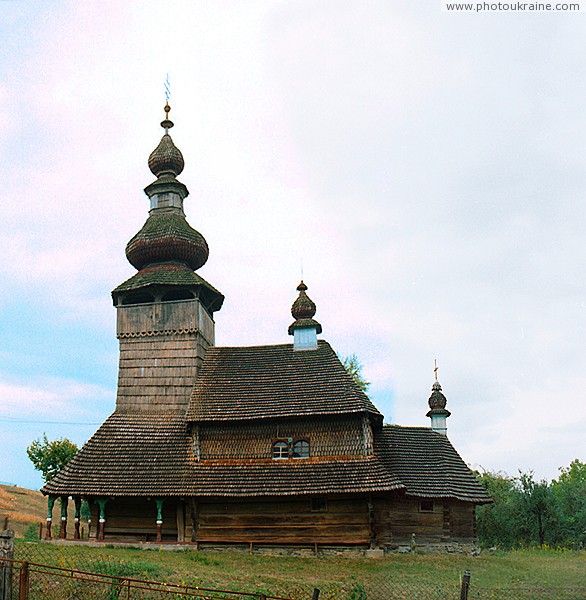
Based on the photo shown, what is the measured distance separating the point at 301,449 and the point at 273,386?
2454 mm

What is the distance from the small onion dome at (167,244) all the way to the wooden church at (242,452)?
8 cm

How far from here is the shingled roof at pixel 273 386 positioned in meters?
20.2

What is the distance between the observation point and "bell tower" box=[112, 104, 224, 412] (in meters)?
22.3

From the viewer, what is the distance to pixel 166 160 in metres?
26.0

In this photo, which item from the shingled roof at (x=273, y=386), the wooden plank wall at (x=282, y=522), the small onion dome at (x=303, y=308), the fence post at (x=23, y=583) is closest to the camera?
the fence post at (x=23, y=583)

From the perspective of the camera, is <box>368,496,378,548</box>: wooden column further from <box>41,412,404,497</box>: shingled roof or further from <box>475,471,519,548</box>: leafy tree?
<box>475,471,519,548</box>: leafy tree

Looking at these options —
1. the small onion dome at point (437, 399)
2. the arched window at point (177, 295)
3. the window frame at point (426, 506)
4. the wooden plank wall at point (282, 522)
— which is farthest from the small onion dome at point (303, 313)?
the window frame at point (426, 506)

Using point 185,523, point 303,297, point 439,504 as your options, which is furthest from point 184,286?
point 439,504

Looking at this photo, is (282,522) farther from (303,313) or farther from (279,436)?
(303,313)

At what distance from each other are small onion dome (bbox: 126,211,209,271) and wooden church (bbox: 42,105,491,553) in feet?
0.25

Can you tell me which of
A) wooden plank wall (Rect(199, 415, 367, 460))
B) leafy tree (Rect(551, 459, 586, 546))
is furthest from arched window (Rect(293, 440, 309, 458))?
leafy tree (Rect(551, 459, 586, 546))

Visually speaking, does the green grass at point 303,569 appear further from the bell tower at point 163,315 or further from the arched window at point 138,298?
the arched window at point 138,298

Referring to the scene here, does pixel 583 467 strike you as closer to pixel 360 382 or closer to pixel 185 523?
pixel 360 382

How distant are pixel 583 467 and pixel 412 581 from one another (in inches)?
2427
